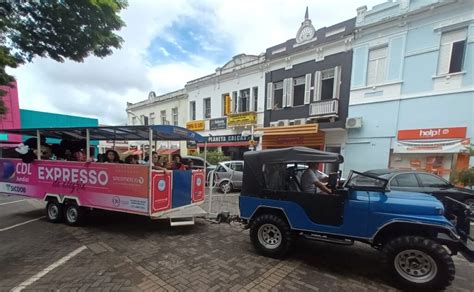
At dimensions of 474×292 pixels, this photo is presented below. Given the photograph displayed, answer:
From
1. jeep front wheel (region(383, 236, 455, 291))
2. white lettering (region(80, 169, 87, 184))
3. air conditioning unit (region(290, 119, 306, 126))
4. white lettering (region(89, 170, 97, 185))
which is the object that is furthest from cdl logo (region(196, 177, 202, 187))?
air conditioning unit (region(290, 119, 306, 126))

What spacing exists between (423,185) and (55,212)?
1053 centimetres

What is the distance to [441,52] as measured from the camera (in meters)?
10.1

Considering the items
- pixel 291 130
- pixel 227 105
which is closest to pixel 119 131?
pixel 291 130

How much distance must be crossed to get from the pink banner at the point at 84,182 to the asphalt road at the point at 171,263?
0.83 m

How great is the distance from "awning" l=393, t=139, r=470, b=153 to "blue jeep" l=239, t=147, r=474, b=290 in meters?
7.47

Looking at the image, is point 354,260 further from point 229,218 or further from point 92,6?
point 92,6

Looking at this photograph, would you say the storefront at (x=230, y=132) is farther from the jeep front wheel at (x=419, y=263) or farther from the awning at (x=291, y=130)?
Result: the jeep front wheel at (x=419, y=263)

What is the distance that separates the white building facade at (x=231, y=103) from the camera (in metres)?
16.7

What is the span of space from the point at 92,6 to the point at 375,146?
12460 millimetres

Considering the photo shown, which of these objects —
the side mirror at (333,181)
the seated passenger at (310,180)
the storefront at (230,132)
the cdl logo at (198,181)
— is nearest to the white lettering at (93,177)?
the cdl logo at (198,181)

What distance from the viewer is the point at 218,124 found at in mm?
18828

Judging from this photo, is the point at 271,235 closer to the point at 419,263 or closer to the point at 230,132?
the point at 419,263

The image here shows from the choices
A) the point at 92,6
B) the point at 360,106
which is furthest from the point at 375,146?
the point at 92,6

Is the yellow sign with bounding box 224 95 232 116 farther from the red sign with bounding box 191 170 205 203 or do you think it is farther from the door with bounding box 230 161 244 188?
the red sign with bounding box 191 170 205 203
